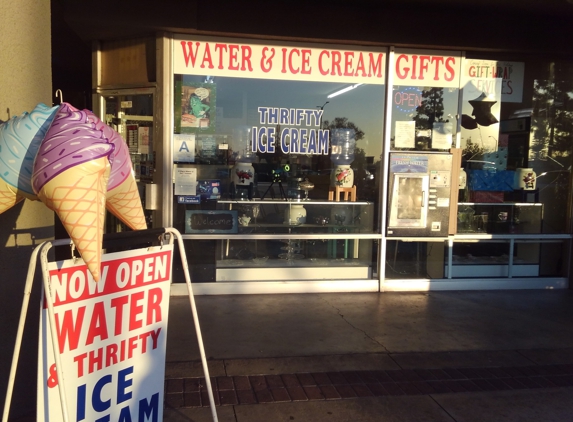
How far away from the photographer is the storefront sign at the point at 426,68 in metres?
7.02

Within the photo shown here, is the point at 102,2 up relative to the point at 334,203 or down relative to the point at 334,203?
up

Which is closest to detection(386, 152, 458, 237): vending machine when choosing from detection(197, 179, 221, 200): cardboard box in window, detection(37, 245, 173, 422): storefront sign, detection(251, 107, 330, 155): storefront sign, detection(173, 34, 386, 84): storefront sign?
detection(251, 107, 330, 155): storefront sign

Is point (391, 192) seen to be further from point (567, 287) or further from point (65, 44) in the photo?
point (65, 44)

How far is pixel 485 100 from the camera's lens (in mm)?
7402

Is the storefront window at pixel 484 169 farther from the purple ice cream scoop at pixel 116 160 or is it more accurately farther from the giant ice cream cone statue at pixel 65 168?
the giant ice cream cone statue at pixel 65 168

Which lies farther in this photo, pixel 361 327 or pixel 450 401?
pixel 361 327

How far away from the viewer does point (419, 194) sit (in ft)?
23.5

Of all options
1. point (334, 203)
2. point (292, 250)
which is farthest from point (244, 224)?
point (334, 203)

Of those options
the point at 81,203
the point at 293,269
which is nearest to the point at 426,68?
the point at 293,269

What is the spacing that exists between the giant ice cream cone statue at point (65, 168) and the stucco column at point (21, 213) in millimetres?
703

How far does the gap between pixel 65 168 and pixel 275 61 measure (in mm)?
4790

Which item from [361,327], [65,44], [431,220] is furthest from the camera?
[65,44]

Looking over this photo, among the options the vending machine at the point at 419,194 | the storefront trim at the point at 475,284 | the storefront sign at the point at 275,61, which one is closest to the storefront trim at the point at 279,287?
the storefront trim at the point at 475,284

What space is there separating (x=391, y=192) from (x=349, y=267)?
1.15 m
